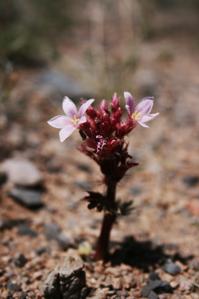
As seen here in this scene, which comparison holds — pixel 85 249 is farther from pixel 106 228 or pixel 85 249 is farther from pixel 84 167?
pixel 84 167

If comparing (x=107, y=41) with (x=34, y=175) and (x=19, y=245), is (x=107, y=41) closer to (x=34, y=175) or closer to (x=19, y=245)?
(x=34, y=175)

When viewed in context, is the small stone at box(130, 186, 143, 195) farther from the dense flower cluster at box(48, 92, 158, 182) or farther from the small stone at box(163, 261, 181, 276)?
the dense flower cluster at box(48, 92, 158, 182)

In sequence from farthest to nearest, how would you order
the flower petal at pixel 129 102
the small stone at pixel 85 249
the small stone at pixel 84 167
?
the small stone at pixel 84 167 < the small stone at pixel 85 249 < the flower petal at pixel 129 102

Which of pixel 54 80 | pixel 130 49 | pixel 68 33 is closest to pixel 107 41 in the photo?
pixel 68 33

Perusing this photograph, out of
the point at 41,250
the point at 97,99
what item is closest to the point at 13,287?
the point at 41,250

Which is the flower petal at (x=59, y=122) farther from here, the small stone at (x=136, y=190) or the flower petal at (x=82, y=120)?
the small stone at (x=136, y=190)

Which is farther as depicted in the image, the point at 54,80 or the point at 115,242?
the point at 54,80

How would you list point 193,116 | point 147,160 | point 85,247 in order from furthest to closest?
point 193,116
point 147,160
point 85,247

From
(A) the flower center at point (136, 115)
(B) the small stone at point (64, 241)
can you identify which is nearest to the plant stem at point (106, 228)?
(B) the small stone at point (64, 241)
